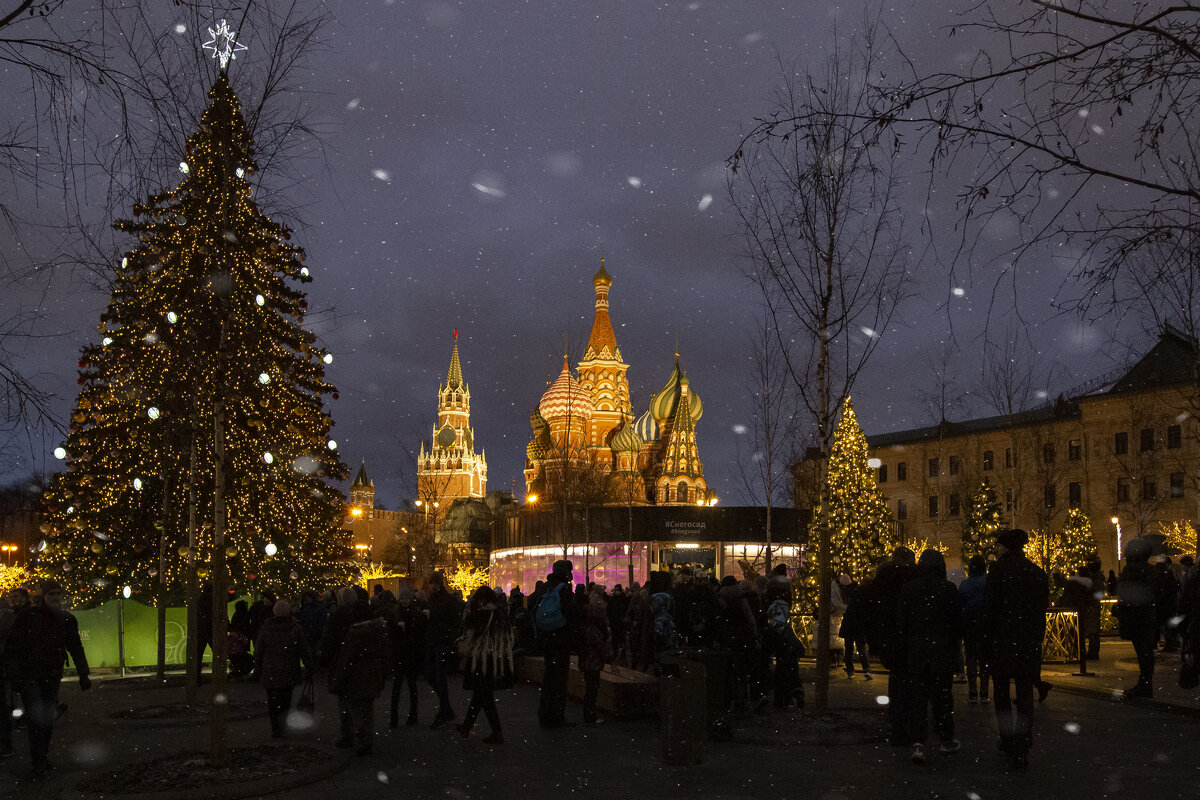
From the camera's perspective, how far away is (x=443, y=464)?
191500 mm

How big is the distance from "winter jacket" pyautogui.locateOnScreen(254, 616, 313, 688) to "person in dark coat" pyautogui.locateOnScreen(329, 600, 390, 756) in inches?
37.3

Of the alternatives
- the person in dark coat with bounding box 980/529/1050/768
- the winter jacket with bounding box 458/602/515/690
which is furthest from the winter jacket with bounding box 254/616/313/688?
the person in dark coat with bounding box 980/529/1050/768

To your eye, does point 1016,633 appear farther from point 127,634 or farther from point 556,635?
point 127,634

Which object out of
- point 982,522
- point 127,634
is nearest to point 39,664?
point 127,634

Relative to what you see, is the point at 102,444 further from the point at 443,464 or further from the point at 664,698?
the point at 443,464

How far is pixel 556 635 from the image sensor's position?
12.0 metres

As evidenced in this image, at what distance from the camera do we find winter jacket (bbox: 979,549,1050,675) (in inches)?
347

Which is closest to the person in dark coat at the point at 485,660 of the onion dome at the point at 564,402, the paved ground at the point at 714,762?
the paved ground at the point at 714,762

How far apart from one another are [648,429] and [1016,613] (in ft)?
348

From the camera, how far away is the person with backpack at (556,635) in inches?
475

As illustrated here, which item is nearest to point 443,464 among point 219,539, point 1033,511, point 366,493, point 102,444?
point 366,493

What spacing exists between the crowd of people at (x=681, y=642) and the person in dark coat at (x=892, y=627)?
17mm

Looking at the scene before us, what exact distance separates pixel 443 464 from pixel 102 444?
171m

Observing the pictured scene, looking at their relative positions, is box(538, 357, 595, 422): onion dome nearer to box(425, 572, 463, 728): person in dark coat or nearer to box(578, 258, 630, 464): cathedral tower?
box(578, 258, 630, 464): cathedral tower
